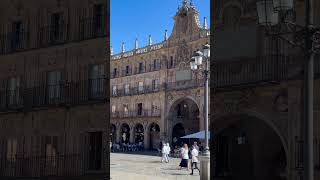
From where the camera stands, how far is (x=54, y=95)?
14.0 ft

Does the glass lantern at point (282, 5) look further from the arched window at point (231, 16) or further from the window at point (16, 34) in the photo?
the window at point (16, 34)

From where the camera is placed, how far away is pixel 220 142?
2.85m

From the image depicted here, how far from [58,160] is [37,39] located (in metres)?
1.09

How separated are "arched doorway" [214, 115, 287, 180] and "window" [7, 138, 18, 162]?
2.31 metres

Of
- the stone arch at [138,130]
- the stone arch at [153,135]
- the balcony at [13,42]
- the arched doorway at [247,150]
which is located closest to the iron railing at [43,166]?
the stone arch at [138,130]

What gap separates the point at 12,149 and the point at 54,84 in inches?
31.7

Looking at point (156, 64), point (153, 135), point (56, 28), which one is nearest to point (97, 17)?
point (56, 28)

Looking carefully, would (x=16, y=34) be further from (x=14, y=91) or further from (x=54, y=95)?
(x=54, y=95)

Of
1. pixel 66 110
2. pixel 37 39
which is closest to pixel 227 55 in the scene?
pixel 66 110

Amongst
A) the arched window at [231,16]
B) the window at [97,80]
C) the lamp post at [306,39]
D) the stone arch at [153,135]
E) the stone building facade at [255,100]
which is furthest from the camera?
the stone arch at [153,135]

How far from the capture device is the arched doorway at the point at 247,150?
2721 millimetres

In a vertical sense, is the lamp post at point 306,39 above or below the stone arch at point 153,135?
above

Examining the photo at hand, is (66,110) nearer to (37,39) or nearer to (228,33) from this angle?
(37,39)

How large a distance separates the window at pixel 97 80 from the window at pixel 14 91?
0.97 meters
